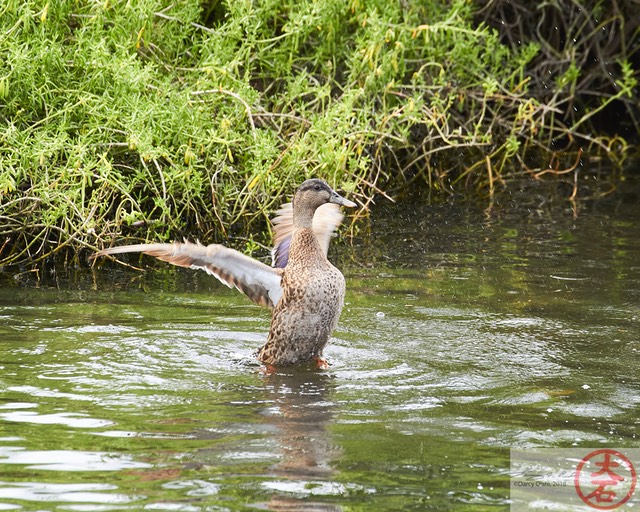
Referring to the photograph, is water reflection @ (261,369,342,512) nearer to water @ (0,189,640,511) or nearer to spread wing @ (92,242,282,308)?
water @ (0,189,640,511)

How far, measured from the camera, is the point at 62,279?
27.3 feet

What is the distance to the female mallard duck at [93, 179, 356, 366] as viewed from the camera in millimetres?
6488

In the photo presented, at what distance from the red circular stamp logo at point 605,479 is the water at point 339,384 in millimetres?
164

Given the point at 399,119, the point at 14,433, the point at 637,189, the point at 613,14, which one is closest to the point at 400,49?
the point at 399,119

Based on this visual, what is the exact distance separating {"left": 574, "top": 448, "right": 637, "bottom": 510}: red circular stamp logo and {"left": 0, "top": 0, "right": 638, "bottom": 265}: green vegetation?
12.9 feet

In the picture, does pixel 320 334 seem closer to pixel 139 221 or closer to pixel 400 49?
pixel 139 221

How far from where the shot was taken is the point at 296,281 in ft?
21.7

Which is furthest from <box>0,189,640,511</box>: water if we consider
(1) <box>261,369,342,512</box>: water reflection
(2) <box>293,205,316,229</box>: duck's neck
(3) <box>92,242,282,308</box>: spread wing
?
(2) <box>293,205,316,229</box>: duck's neck

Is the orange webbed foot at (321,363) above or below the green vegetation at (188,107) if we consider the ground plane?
below

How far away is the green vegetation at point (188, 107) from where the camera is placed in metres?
7.93

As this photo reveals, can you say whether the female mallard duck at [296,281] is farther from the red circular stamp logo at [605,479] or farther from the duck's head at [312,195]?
the red circular stamp logo at [605,479]

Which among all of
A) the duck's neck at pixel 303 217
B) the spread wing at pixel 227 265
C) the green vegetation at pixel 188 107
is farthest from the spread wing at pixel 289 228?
the green vegetation at pixel 188 107

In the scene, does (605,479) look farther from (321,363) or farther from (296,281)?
(296,281)

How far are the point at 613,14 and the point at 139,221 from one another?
6.97 metres
